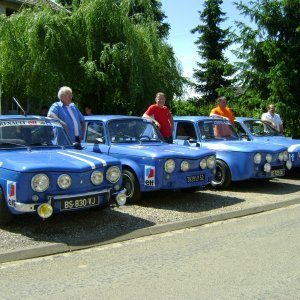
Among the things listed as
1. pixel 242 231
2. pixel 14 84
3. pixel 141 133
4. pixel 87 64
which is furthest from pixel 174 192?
pixel 14 84

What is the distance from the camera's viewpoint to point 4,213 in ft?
19.9

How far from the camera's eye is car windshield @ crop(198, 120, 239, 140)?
34.2ft

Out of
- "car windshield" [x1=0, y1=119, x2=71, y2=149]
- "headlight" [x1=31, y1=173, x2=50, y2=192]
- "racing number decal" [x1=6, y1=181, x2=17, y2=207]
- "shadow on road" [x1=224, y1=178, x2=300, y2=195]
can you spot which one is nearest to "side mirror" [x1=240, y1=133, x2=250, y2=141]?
"shadow on road" [x1=224, y1=178, x2=300, y2=195]

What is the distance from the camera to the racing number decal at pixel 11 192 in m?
5.78

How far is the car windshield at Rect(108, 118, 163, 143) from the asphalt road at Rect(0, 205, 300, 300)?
273 centimetres

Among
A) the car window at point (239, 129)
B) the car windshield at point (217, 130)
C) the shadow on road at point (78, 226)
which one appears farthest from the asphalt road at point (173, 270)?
the car window at point (239, 129)

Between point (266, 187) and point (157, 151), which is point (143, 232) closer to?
point (157, 151)

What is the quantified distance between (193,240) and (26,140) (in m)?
2.92

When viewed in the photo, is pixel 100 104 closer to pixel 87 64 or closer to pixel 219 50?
pixel 87 64

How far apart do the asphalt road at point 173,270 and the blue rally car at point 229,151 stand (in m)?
3.04

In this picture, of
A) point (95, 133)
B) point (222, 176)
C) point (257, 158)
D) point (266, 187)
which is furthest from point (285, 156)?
point (95, 133)

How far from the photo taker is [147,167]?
778 cm

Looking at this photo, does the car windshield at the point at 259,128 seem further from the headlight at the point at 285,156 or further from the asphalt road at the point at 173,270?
the asphalt road at the point at 173,270

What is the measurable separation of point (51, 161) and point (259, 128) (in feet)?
23.9
